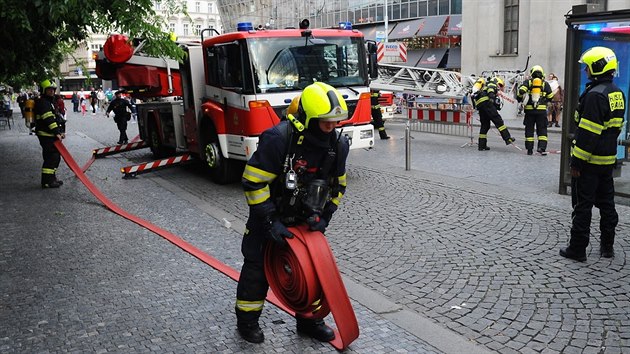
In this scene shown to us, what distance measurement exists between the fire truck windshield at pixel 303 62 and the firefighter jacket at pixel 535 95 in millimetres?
4243

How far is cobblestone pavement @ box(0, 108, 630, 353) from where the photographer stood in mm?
4441

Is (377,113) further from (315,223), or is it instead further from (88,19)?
(315,223)

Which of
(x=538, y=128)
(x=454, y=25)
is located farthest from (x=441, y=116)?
(x=454, y=25)

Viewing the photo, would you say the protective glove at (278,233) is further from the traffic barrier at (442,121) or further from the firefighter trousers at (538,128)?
the traffic barrier at (442,121)

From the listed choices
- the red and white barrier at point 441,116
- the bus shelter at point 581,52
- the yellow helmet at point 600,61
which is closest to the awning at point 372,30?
the red and white barrier at point 441,116

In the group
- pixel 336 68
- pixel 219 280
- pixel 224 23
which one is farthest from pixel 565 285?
pixel 224 23

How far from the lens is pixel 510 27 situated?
88.5ft

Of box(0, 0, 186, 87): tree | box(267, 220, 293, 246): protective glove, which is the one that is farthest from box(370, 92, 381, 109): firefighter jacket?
box(267, 220, 293, 246): protective glove

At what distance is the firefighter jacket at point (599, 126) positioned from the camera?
5.83 metres

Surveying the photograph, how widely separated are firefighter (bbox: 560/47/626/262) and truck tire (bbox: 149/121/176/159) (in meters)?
10.6

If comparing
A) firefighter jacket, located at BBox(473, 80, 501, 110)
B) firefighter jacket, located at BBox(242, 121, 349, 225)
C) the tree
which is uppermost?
the tree

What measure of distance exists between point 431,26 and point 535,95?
23.2m

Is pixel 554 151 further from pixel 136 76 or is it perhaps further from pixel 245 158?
pixel 136 76

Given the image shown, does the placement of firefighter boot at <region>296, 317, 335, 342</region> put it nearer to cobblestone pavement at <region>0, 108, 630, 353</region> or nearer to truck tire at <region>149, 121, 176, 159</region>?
cobblestone pavement at <region>0, 108, 630, 353</region>
